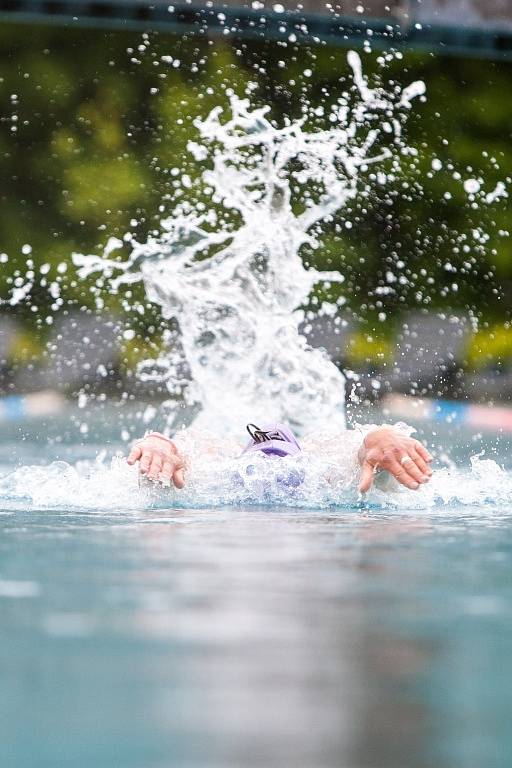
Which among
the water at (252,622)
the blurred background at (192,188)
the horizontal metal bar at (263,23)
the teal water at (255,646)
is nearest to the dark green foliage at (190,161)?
the blurred background at (192,188)

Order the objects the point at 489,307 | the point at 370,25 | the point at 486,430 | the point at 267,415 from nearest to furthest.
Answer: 1. the point at 267,415
2. the point at 486,430
3. the point at 370,25
4. the point at 489,307

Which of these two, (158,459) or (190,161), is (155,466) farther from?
(190,161)

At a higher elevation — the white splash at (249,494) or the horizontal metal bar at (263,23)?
the horizontal metal bar at (263,23)

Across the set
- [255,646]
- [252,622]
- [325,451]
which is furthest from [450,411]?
[255,646]

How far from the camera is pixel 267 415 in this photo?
8.66 meters

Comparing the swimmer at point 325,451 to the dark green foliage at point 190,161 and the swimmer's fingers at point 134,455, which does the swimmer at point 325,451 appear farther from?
the dark green foliage at point 190,161

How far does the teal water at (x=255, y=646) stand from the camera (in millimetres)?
1838

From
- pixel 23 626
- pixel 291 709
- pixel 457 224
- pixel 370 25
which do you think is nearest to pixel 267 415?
pixel 23 626

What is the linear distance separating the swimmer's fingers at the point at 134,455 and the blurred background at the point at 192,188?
39.0 ft

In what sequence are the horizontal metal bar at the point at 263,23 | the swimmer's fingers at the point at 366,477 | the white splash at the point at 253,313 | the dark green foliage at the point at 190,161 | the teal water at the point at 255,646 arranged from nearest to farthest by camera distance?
1. the teal water at the point at 255,646
2. the swimmer's fingers at the point at 366,477
3. the white splash at the point at 253,313
4. the horizontal metal bar at the point at 263,23
5. the dark green foliage at the point at 190,161

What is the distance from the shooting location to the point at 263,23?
15562 mm

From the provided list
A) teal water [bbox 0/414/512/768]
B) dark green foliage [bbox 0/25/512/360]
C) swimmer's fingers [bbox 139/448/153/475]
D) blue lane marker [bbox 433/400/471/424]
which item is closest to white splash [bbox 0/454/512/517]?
swimmer's fingers [bbox 139/448/153/475]

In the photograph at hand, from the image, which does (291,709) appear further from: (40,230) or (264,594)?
(40,230)

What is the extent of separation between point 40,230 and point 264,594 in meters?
15.8
